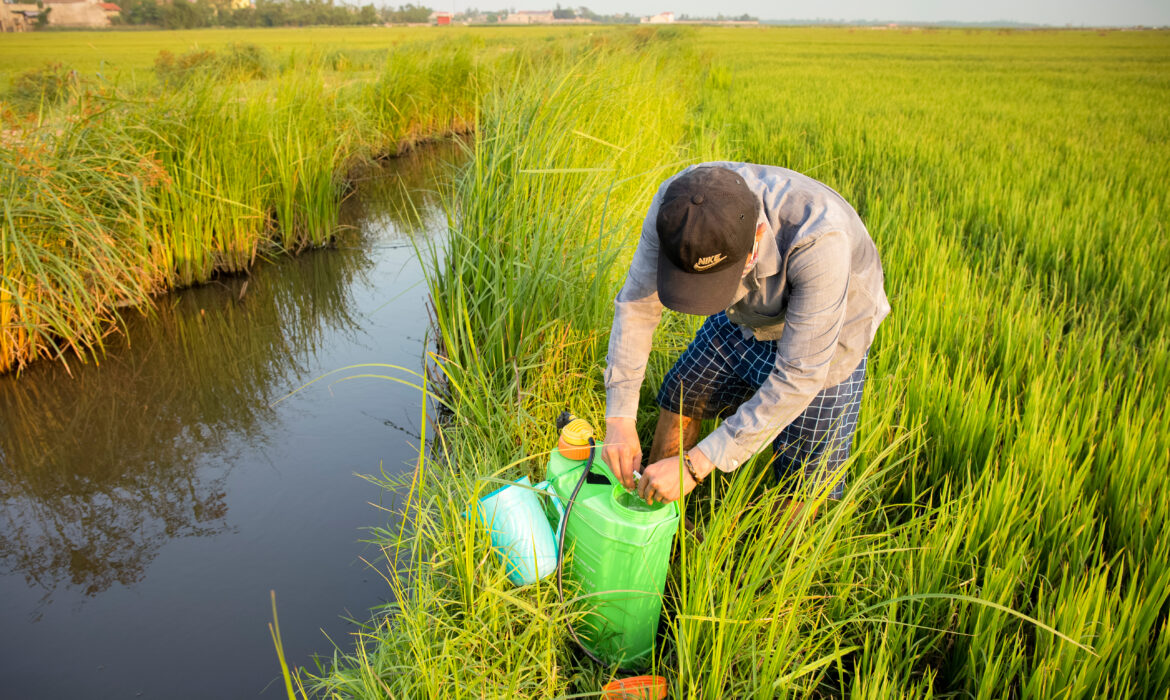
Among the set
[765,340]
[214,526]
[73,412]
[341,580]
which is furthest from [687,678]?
[73,412]

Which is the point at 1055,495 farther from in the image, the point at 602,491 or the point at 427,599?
the point at 427,599

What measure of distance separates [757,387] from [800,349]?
17.8 inches

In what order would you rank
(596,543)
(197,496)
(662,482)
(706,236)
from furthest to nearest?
(197,496) → (596,543) → (662,482) → (706,236)

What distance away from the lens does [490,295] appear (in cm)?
279

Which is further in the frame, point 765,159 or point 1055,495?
point 765,159

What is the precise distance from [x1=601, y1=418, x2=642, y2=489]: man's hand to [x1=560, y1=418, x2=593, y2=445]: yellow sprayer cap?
0.06m

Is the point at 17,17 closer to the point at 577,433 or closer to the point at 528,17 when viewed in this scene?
the point at 577,433

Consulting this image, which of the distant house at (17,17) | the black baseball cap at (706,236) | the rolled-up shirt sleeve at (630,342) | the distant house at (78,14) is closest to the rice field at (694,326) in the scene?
the rolled-up shirt sleeve at (630,342)

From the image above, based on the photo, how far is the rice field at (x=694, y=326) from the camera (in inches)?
56.8

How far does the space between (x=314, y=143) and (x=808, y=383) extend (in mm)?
4966

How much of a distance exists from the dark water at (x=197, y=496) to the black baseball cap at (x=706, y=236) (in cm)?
142

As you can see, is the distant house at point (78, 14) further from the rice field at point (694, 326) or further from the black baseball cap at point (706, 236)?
the black baseball cap at point (706, 236)

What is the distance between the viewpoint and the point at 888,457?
2.08 meters

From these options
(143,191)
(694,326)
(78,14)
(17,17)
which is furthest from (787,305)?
(78,14)
